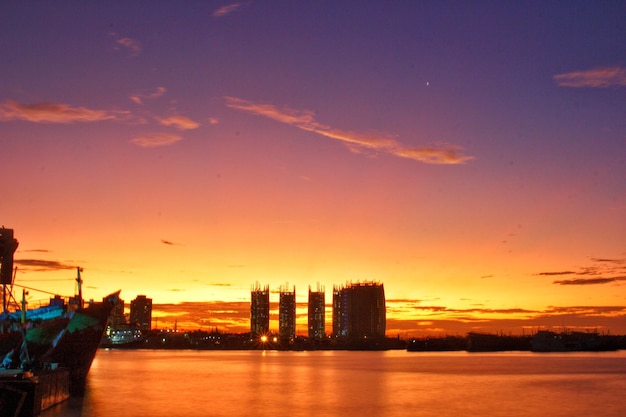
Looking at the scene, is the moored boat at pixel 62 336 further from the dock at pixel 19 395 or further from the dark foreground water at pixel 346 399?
the dock at pixel 19 395

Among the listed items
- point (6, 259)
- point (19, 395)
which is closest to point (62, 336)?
point (6, 259)

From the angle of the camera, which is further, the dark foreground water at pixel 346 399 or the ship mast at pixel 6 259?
the dark foreground water at pixel 346 399

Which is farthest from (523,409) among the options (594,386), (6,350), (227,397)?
(6,350)

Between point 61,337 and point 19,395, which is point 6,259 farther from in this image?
point 61,337

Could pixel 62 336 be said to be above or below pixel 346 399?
above

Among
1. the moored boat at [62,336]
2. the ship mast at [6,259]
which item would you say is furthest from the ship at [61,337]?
the ship mast at [6,259]

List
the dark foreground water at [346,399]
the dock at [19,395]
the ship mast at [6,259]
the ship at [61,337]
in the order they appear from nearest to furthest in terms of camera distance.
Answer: the dock at [19,395]
the ship mast at [6,259]
the dark foreground water at [346,399]
the ship at [61,337]

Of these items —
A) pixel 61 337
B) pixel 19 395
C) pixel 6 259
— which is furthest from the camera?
pixel 61 337

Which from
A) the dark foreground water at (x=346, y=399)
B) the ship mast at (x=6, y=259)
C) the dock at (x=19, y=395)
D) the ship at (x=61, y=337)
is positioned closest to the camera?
the dock at (x=19, y=395)

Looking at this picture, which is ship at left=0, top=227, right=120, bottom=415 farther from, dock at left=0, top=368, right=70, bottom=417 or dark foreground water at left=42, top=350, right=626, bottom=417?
dock at left=0, top=368, right=70, bottom=417

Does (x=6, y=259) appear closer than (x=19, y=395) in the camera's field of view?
No

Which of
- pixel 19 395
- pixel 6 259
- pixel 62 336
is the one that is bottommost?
pixel 19 395

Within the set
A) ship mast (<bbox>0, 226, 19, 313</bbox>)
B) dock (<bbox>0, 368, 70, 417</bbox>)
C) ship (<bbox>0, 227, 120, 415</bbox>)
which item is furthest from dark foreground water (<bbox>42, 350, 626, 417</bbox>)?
ship mast (<bbox>0, 226, 19, 313</bbox>)

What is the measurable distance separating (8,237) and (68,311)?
3005 cm
